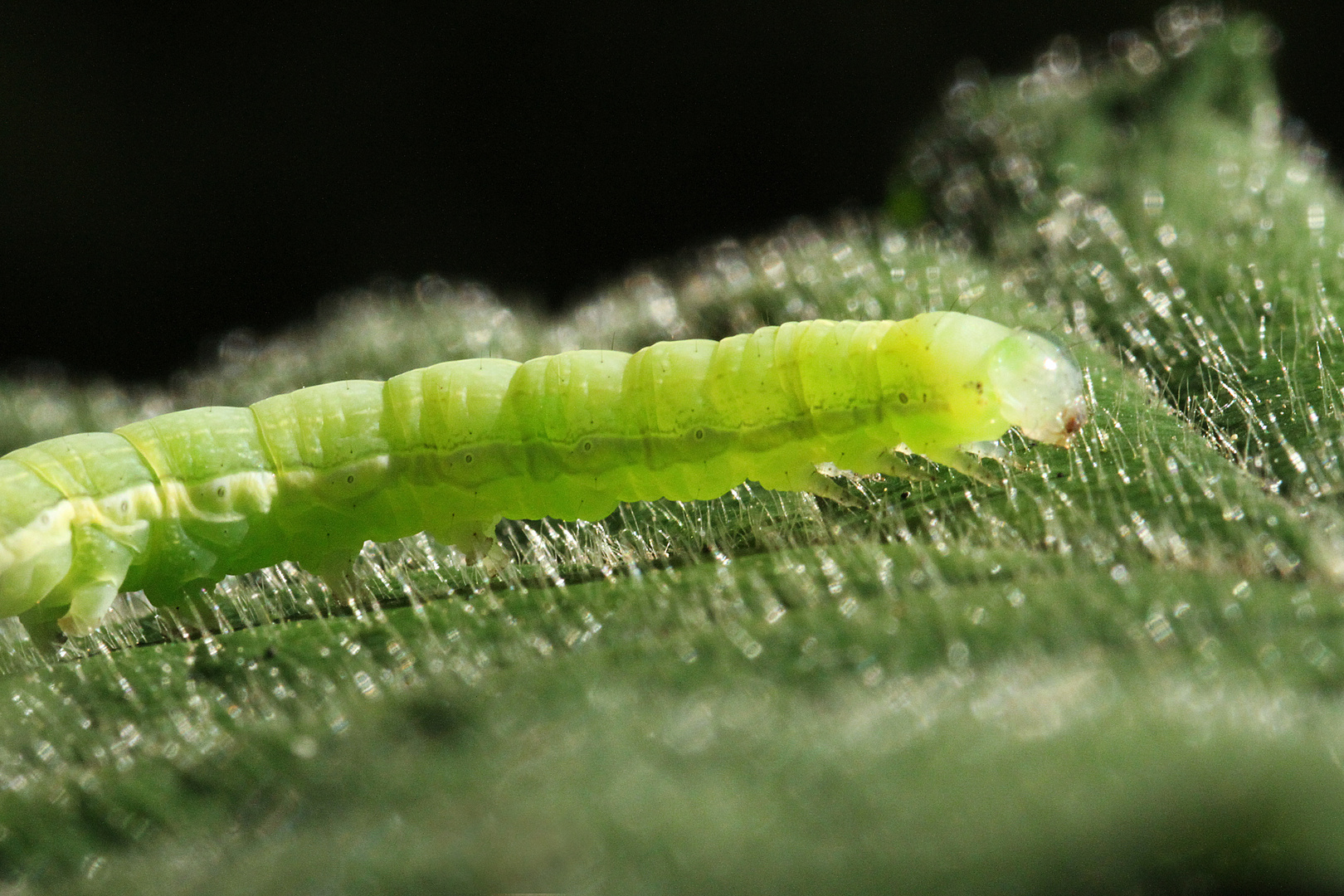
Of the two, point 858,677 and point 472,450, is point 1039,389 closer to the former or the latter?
point 858,677

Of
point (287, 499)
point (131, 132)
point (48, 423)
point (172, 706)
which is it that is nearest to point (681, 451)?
point (287, 499)

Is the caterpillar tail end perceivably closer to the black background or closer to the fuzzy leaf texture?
the fuzzy leaf texture

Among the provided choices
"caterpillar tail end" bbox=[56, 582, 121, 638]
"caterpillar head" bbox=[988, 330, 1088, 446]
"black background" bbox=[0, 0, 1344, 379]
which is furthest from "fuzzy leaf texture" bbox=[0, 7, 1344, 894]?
"black background" bbox=[0, 0, 1344, 379]

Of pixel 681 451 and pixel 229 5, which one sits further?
pixel 229 5

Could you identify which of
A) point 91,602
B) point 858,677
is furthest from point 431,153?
point 858,677

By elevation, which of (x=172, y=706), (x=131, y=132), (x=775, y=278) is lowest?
(x=172, y=706)

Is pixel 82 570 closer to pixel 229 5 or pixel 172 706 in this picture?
pixel 172 706

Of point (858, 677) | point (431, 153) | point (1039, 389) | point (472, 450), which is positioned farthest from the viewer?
point (431, 153)
